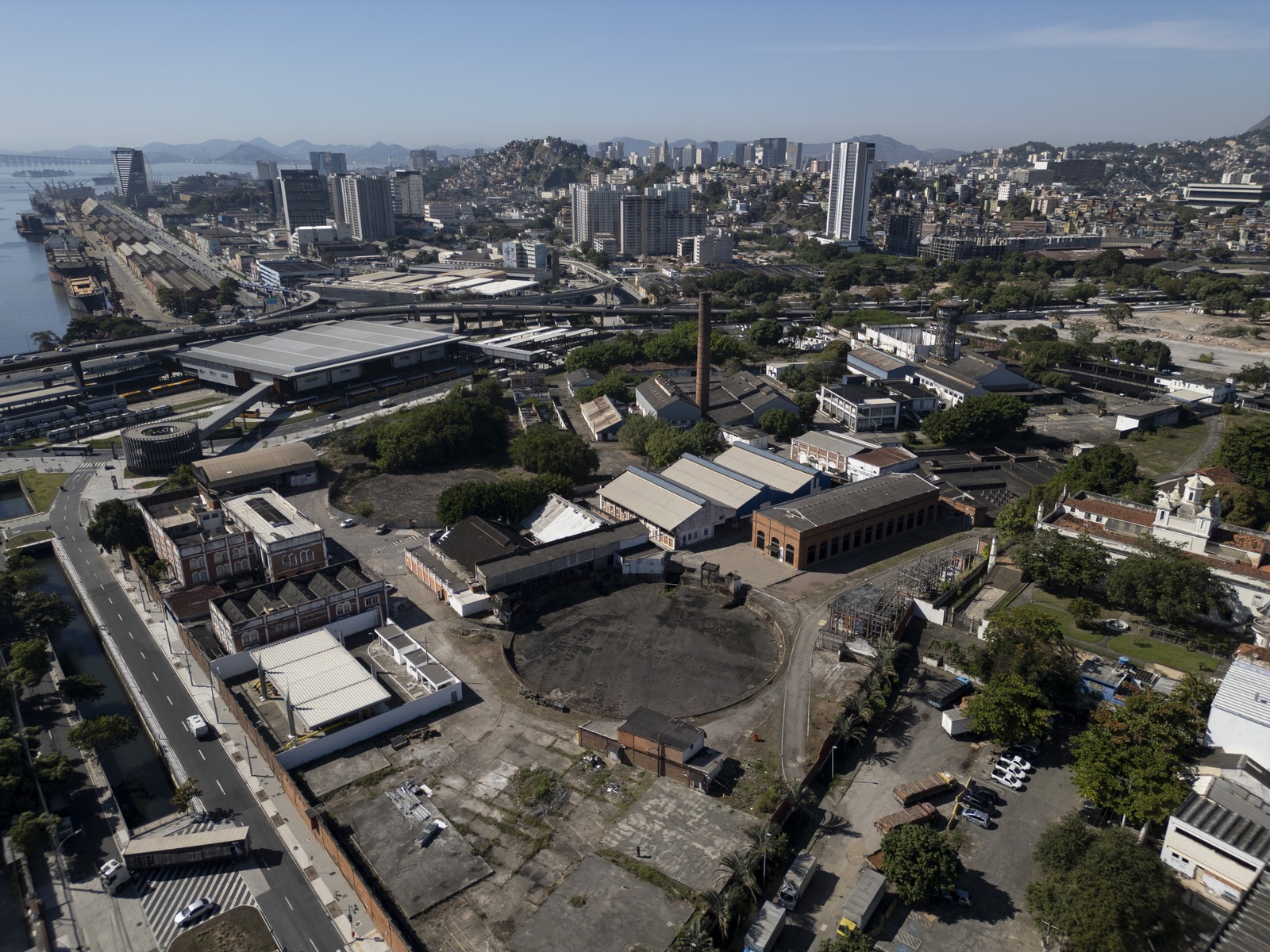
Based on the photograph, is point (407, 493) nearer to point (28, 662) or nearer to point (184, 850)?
point (28, 662)

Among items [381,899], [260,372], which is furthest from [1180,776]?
[260,372]

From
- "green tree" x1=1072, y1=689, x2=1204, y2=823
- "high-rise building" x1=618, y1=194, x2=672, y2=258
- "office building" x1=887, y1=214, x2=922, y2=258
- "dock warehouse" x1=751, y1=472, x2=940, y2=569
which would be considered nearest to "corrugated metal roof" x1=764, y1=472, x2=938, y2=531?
"dock warehouse" x1=751, y1=472, x2=940, y2=569

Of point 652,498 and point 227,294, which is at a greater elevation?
point 227,294

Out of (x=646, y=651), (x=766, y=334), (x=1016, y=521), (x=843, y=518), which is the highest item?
(x=766, y=334)

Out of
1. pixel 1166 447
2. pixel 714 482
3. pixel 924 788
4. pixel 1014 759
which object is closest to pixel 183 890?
pixel 924 788

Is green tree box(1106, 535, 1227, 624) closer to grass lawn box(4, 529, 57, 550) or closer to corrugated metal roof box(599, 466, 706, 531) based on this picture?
corrugated metal roof box(599, 466, 706, 531)

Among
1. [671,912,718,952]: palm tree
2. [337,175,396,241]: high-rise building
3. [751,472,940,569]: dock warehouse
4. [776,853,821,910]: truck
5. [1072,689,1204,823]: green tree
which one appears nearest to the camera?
[671,912,718,952]: palm tree

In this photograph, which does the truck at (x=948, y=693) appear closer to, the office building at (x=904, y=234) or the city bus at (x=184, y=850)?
the city bus at (x=184, y=850)
